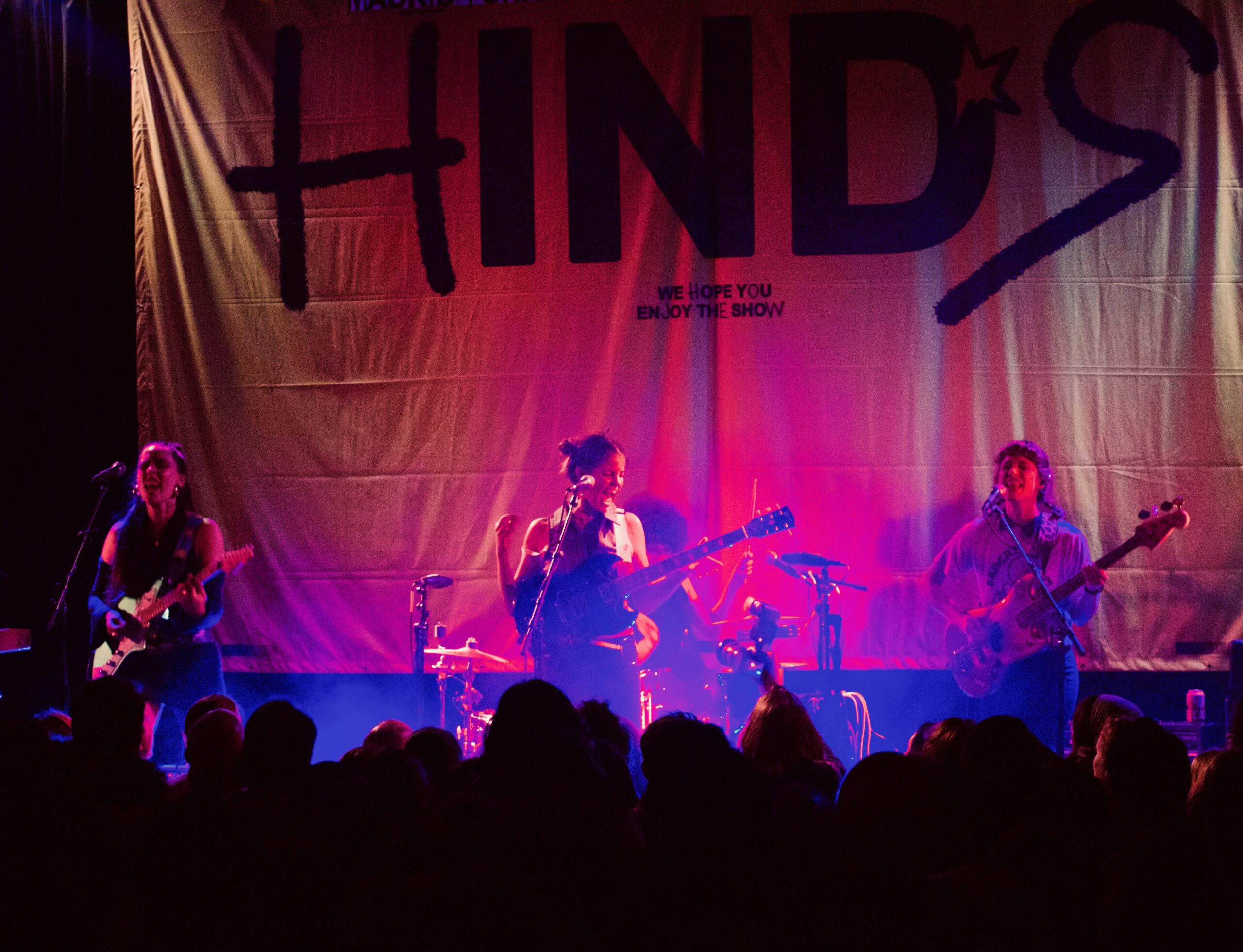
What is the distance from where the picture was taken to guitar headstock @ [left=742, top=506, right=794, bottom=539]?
19.0 feet

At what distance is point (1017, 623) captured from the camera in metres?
5.45

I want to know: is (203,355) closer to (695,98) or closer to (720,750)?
(695,98)

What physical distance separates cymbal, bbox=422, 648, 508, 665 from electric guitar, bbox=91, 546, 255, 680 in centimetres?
124

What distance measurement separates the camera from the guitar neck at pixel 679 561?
5.69 m

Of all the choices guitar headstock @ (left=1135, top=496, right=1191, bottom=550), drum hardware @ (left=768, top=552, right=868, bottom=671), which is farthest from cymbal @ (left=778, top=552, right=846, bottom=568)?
guitar headstock @ (left=1135, top=496, right=1191, bottom=550)

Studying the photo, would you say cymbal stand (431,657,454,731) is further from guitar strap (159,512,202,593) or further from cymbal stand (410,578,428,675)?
guitar strap (159,512,202,593)

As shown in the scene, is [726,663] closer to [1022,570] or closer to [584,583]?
[584,583]

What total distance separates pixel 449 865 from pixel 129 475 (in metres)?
5.65

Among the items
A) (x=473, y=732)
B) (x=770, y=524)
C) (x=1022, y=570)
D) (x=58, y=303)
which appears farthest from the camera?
(x=58, y=303)

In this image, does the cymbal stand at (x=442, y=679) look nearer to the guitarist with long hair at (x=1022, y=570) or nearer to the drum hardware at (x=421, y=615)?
the drum hardware at (x=421, y=615)

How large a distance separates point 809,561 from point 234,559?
10.3 feet

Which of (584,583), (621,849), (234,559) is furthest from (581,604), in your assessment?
(621,849)

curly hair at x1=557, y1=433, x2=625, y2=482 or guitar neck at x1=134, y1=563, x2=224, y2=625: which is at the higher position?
curly hair at x1=557, y1=433, x2=625, y2=482

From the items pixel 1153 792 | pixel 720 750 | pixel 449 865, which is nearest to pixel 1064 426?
pixel 1153 792
